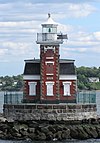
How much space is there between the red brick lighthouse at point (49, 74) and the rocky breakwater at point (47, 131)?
431 centimetres

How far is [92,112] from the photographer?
58.9 m

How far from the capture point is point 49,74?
59438 millimetres

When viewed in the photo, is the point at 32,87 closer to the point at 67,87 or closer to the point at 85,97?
the point at 67,87

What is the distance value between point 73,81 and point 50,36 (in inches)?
157

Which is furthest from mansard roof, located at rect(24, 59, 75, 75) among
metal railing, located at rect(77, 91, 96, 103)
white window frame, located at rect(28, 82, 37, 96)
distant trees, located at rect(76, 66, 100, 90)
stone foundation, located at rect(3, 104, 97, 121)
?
distant trees, located at rect(76, 66, 100, 90)

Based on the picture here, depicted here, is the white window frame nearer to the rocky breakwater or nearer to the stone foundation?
the stone foundation

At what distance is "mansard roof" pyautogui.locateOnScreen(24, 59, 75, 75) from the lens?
197 ft

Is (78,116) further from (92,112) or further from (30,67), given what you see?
(30,67)

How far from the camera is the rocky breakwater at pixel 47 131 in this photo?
53.9 meters

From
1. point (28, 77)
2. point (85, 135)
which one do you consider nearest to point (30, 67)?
point (28, 77)

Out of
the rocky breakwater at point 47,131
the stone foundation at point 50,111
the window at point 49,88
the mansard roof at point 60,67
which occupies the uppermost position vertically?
the mansard roof at point 60,67

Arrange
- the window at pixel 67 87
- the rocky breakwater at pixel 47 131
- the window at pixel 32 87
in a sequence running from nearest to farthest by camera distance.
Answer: the rocky breakwater at pixel 47 131
the window at pixel 67 87
the window at pixel 32 87

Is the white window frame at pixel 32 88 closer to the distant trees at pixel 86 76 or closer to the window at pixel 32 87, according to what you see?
the window at pixel 32 87

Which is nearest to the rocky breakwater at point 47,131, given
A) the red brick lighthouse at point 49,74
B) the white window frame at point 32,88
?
the red brick lighthouse at point 49,74
